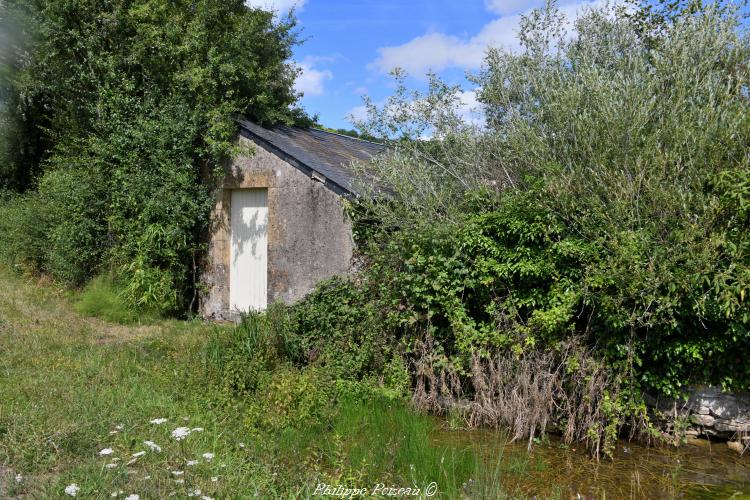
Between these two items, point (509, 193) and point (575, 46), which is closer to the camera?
point (509, 193)

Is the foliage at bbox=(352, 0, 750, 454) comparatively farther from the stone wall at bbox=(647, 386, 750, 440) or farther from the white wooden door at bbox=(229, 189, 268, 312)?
the white wooden door at bbox=(229, 189, 268, 312)

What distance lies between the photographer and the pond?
16.4 ft

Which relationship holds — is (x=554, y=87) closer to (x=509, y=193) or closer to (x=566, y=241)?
(x=509, y=193)

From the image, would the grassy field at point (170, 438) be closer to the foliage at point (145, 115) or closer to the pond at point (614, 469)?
the pond at point (614, 469)

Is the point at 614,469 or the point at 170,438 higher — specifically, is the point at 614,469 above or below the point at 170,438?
below

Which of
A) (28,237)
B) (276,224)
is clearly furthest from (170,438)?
(28,237)

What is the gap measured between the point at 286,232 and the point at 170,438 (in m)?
5.16

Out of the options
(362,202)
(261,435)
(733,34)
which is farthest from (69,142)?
(733,34)

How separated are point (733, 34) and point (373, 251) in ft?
15.8

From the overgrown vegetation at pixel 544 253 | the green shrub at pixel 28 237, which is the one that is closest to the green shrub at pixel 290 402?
the overgrown vegetation at pixel 544 253

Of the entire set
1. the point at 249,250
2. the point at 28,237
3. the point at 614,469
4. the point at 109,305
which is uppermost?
the point at 28,237

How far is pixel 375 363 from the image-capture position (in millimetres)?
7082

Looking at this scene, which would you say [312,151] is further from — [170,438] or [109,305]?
[170,438]

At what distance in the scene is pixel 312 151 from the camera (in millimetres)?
10422
